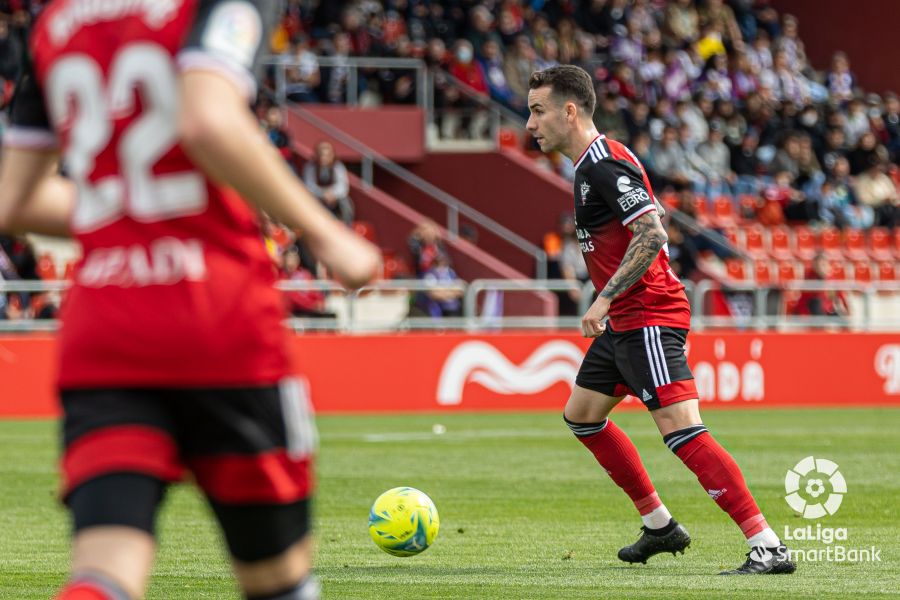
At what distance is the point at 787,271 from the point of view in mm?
27375

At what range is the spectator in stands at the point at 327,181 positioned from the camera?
76.8 feet

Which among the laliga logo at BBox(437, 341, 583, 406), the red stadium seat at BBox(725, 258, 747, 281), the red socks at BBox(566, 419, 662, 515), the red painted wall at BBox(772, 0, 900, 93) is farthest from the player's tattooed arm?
the red painted wall at BBox(772, 0, 900, 93)

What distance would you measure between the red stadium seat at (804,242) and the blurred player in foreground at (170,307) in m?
25.7

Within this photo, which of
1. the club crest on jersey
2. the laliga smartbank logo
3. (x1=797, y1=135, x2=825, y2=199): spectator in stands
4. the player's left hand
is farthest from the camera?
(x1=797, y1=135, x2=825, y2=199): spectator in stands

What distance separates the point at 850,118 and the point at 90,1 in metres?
30.7

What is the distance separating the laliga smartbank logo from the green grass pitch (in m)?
0.10

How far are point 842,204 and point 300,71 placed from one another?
33.5 feet

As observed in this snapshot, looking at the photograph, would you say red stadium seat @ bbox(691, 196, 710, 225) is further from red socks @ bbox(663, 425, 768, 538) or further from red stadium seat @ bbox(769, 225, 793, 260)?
red socks @ bbox(663, 425, 768, 538)

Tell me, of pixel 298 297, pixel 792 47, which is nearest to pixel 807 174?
pixel 792 47

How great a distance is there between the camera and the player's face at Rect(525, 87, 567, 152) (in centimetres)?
816

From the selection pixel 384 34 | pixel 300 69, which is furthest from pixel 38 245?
pixel 384 34

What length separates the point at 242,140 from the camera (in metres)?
3.28

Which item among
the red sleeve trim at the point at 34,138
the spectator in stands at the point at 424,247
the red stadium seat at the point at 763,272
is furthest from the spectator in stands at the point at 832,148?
the red sleeve trim at the point at 34,138

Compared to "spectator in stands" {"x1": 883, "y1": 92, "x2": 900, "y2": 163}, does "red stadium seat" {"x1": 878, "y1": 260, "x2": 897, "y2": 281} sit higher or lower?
lower
